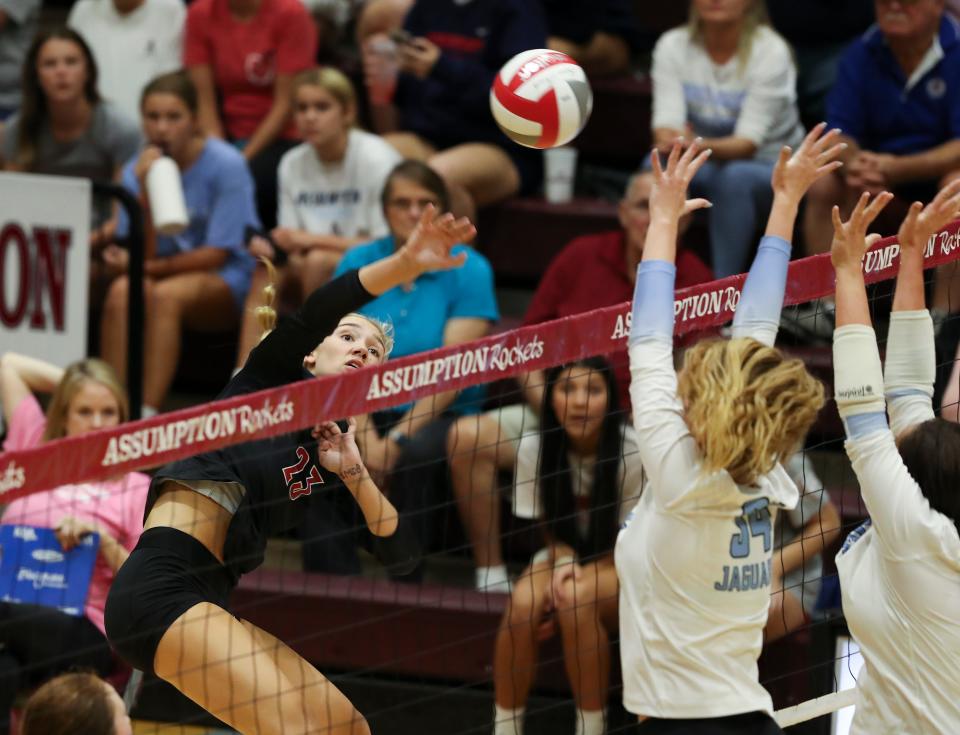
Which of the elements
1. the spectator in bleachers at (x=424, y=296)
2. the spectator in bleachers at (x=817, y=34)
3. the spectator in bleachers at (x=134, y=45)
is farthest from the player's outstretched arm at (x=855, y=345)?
A: the spectator in bleachers at (x=134, y=45)

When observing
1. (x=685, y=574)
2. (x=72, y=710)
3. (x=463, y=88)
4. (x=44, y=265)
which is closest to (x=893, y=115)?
(x=463, y=88)

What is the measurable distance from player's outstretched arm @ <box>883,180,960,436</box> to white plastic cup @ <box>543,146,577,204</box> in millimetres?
3626

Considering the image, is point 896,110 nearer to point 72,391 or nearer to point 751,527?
point 72,391

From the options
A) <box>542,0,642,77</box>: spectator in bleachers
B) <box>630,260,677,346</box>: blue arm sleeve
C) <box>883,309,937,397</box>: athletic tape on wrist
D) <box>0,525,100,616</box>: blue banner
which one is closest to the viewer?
<box>630,260,677,346</box>: blue arm sleeve

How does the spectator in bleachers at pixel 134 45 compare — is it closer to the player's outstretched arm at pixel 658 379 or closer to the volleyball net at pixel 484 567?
the volleyball net at pixel 484 567

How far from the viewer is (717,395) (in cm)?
312

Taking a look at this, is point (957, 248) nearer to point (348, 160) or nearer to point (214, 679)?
point (214, 679)

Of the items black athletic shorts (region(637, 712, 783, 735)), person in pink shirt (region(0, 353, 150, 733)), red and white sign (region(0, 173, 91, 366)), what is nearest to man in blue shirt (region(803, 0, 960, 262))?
person in pink shirt (region(0, 353, 150, 733))

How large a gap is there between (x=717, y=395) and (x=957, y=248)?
54.9 inches

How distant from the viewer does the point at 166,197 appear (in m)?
6.43

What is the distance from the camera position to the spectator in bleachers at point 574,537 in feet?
16.9

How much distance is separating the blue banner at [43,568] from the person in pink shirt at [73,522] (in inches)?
1.2

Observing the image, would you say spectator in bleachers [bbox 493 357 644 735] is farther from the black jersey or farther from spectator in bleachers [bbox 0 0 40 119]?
spectator in bleachers [bbox 0 0 40 119]

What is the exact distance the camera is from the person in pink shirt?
5176 mm
